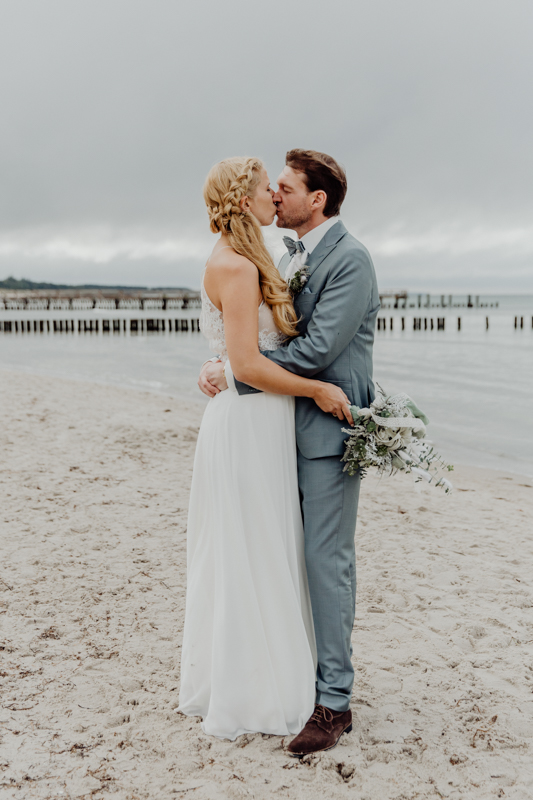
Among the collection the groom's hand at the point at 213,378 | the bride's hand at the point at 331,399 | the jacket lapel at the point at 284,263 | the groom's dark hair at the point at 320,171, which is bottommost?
the bride's hand at the point at 331,399

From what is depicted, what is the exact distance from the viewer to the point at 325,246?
2525 millimetres

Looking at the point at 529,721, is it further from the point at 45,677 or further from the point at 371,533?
the point at 371,533

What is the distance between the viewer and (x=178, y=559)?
477 cm

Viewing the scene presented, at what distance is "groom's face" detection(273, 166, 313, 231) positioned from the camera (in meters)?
2.51

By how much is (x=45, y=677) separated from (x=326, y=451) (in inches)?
73.9

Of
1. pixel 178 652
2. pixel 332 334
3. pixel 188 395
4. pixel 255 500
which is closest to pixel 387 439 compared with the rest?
pixel 332 334

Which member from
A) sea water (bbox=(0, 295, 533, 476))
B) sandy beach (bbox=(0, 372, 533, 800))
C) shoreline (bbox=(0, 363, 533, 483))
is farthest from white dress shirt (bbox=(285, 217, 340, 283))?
sea water (bbox=(0, 295, 533, 476))

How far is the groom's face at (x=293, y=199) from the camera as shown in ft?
8.22

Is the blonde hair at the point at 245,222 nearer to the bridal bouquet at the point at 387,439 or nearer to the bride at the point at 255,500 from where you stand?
the bride at the point at 255,500

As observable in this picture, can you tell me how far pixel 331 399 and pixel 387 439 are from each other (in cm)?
28

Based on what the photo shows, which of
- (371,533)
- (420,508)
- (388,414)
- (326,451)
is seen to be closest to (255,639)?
(326,451)

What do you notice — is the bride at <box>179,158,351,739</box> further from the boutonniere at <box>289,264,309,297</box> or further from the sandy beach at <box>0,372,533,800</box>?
the sandy beach at <box>0,372,533,800</box>

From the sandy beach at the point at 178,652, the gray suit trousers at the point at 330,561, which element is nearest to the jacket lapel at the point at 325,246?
the gray suit trousers at the point at 330,561

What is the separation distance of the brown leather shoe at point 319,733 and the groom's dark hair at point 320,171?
2.11 m
